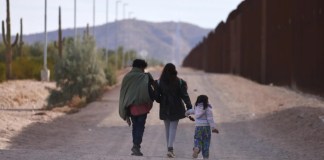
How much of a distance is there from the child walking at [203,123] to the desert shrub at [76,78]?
25200 millimetres

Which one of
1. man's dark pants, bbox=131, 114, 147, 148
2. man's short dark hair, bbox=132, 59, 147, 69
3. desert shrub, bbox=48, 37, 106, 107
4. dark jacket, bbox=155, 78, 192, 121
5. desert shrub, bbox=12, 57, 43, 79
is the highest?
man's short dark hair, bbox=132, 59, 147, 69

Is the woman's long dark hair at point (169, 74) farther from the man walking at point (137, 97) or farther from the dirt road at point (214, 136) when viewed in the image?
the dirt road at point (214, 136)

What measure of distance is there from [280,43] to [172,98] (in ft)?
82.0

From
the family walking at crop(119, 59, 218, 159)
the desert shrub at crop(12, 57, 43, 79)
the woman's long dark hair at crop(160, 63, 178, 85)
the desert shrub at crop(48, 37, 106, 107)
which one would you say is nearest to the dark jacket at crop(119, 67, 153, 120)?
the family walking at crop(119, 59, 218, 159)

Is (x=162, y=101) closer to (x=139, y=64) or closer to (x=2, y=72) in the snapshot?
(x=139, y=64)

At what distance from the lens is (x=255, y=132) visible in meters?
24.4

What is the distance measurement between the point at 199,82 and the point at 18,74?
23656mm

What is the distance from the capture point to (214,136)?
77.2 feet

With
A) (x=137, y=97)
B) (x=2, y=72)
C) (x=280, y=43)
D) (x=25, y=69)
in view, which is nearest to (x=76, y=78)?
(x=280, y=43)

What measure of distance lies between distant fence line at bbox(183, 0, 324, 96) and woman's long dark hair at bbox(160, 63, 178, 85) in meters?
14.3

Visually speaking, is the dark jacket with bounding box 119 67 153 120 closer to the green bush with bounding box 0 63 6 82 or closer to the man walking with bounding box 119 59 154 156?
the man walking with bounding box 119 59 154 156

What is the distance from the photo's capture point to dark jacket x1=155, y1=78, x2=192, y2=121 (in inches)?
624

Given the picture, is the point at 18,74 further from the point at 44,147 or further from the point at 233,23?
the point at 44,147

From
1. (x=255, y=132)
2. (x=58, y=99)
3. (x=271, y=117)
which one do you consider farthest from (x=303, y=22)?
(x=58, y=99)
